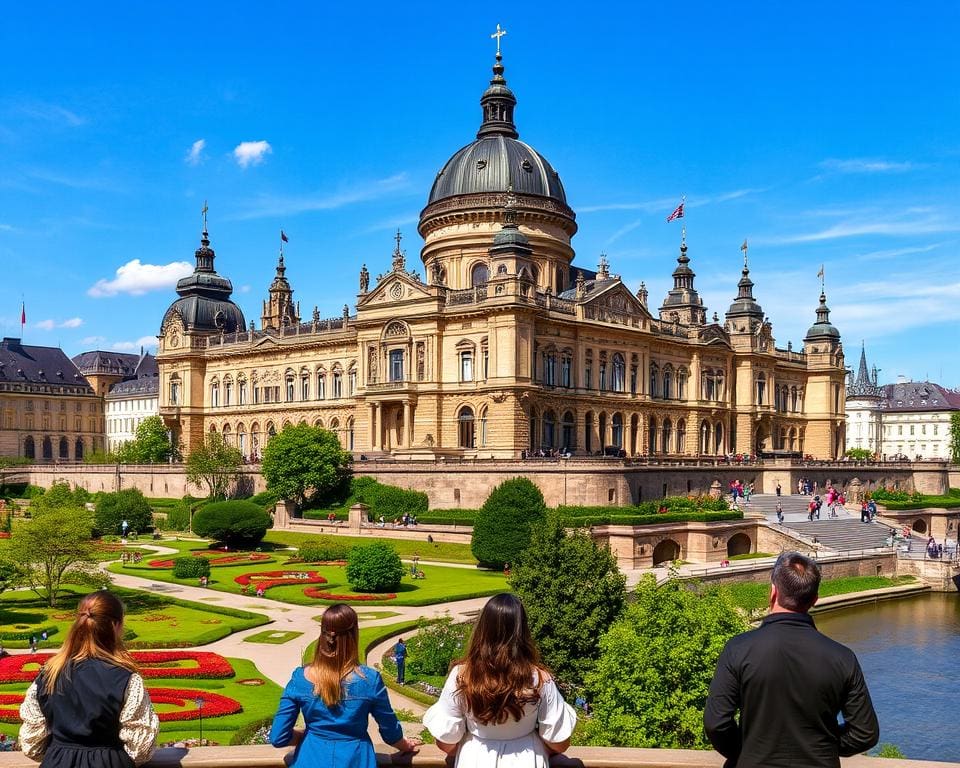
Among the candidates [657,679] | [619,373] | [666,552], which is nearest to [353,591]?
[666,552]

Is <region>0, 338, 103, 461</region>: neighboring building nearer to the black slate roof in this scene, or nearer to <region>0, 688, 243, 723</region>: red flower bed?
the black slate roof

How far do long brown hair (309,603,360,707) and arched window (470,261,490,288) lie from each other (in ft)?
253

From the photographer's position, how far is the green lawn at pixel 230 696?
2539cm

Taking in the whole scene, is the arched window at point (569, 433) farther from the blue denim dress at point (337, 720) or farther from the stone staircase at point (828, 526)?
the blue denim dress at point (337, 720)

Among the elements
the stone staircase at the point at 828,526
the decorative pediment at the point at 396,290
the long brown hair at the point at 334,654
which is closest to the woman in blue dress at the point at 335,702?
the long brown hair at the point at 334,654

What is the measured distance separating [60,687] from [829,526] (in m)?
69.2

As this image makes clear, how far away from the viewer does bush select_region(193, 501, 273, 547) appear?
63.9 meters

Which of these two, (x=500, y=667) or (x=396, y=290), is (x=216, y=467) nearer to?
(x=396, y=290)

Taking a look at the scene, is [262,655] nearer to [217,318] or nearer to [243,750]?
[243,750]

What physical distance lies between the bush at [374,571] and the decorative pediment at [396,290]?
32763mm

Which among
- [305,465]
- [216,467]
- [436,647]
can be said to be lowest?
[436,647]

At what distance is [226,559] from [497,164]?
43.9 m

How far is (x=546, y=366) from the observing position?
76.5m

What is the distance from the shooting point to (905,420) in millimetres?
154250
